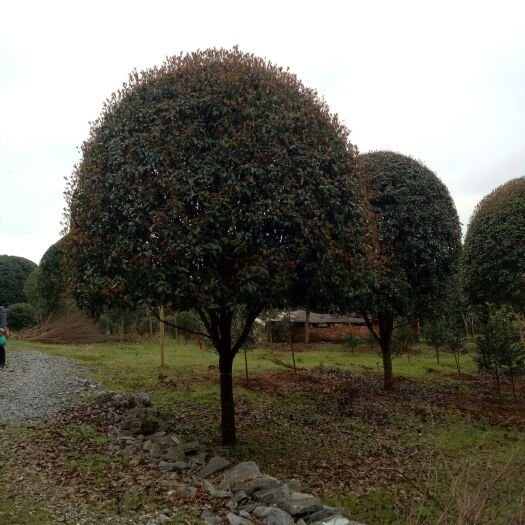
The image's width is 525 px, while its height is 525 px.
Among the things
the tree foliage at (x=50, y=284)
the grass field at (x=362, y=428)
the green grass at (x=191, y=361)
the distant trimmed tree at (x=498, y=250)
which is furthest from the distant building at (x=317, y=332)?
the distant trimmed tree at (x=498, y=250)

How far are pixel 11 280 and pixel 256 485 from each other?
32.7 meters

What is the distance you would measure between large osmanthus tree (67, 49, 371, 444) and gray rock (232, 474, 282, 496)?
2.11 m

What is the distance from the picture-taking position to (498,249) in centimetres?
1392

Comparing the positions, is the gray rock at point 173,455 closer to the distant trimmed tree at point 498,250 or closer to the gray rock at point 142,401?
the gray rock at point 142,401

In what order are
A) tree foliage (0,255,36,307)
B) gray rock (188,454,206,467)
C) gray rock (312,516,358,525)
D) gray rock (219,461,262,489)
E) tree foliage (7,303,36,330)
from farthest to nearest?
tree foliage (0,255,36,307) < tree foliage (7,303,36,330) < gray rock (188,454,206,467) < gray rock (219,461,262,489) < gray rock (312,516,358,525)

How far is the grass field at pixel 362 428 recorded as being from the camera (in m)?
5.96

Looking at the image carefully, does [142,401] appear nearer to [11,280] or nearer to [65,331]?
[65,331]

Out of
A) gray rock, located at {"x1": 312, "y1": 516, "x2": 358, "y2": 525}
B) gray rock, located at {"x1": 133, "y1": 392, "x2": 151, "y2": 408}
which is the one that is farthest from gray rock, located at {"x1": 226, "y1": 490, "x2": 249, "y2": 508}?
gray rock, located at {"x1": 133, "y1": 392, "x2": 151, "y2": 408}

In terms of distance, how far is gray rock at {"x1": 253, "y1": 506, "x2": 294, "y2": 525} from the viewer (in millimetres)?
5145

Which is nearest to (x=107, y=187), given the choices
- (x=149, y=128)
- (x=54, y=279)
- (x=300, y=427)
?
(x=149, y=128)

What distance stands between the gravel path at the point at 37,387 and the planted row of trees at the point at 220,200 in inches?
139

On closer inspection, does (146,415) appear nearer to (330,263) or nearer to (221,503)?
(221,503)

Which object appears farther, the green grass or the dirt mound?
the dirt mound

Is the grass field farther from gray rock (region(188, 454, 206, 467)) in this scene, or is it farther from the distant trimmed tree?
the distant trimmed tree
